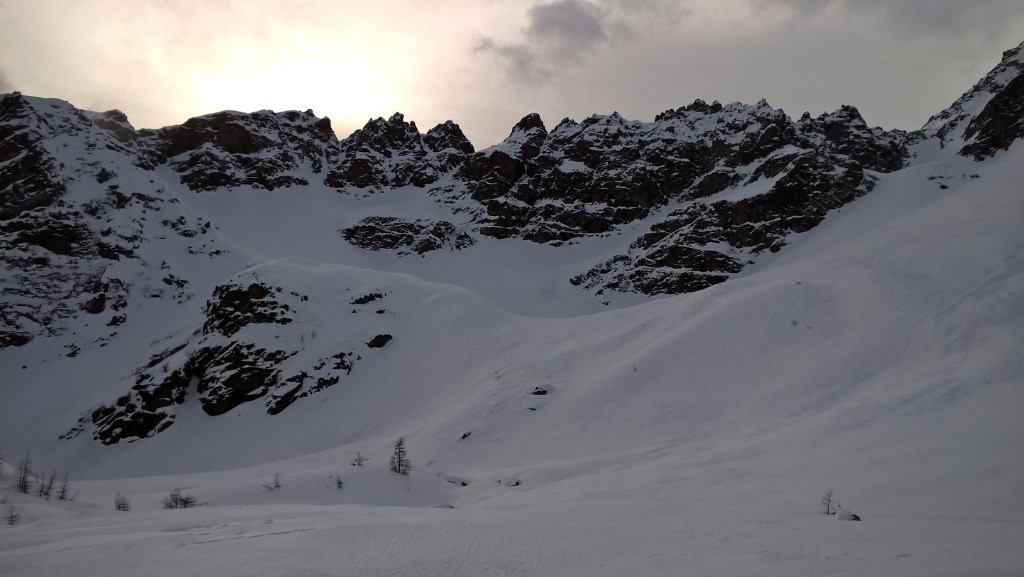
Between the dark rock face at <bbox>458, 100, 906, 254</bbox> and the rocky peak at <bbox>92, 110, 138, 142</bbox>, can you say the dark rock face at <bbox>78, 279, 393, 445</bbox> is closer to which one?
the dark rock face at <bbox>458, 100, 906, 254</bbox>

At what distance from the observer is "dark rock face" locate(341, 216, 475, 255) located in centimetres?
7131

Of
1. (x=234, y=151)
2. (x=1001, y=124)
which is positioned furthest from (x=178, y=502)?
(x=1001, y=124)

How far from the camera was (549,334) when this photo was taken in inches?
1231

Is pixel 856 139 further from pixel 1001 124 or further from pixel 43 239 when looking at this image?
pixel 43 239

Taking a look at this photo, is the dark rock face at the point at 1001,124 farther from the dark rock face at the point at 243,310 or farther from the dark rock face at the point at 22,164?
the dark rock face at the point at 22,164

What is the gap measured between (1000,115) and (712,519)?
86787 mm

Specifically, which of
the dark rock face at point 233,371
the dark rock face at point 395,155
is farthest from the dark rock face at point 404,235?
the dark rock face at point 233,371

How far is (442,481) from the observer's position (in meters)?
15.6

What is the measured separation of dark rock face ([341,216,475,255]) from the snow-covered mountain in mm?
437

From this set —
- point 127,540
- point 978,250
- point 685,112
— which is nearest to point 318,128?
point 685,112

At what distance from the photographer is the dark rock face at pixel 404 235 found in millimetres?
71312

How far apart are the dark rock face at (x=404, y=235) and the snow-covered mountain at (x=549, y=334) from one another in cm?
44

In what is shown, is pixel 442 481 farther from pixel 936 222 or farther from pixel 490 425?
pixel 936 222

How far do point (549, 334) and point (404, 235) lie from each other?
46.2 meters
